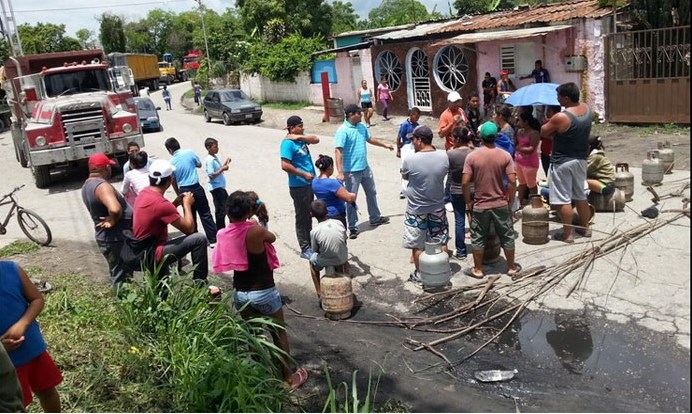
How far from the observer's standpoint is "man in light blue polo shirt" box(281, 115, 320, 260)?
7.26 metres

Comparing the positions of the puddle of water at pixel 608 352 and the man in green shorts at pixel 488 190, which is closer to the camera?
the puddle of water at pixel 608 352

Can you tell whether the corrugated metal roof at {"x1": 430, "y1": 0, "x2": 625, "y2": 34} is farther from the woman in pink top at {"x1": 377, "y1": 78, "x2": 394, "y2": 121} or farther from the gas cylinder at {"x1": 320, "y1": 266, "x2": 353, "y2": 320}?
the gas cylinder at {"x1": 320, "y1": 266, "x2": 353, "y2": 320}

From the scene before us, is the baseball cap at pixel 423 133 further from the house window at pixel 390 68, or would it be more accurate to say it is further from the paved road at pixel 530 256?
the house window at pixel 390 68

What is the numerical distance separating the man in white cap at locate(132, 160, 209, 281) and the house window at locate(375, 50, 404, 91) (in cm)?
1593

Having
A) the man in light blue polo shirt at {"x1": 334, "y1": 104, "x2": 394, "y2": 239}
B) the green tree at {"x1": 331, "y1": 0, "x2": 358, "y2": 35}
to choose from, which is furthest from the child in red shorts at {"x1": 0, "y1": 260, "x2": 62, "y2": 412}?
the green tree at {"x1": 331, "y1": 0, "x2": 358, "y2": 35}

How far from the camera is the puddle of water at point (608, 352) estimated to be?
4324mm

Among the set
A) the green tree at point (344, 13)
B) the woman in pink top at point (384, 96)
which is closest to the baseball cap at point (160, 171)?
the woman in pink top at point (384, 96)

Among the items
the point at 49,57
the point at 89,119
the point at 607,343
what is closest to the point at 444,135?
the point at 607,343

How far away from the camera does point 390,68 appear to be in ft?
69.7

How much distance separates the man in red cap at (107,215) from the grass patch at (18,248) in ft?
13.3

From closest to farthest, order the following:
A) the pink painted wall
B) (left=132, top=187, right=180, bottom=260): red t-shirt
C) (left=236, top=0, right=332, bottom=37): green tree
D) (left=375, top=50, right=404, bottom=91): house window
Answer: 1. (left=132, top=187, right=180, bottom=260): red t-shirt
2. the pink painted wall
3. (left=375, top=50, right=404, bottom=91): house window
4. (left=236, top=0, right=332, bottom=37): green tree

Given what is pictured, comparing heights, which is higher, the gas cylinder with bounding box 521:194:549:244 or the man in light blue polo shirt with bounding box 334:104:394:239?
the man in light blue polo shirt with bounding box 334:104:394:239

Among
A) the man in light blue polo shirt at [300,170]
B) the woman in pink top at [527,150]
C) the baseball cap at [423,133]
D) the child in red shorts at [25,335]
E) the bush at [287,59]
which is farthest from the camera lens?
the bush at [287,59]

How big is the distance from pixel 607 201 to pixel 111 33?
66313mm
